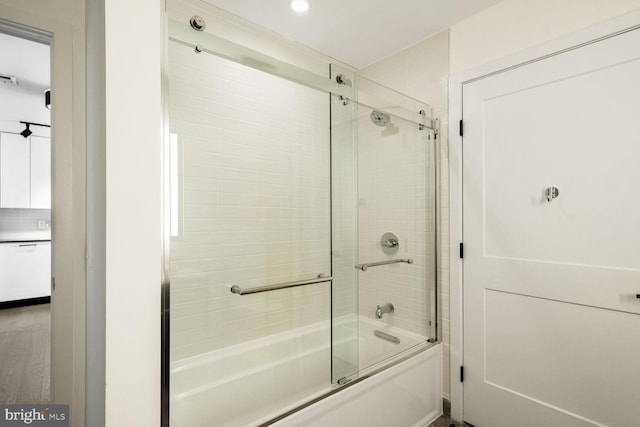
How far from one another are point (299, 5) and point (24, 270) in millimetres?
4701

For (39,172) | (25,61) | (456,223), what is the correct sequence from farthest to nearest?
(39,172) → (25,61) → (456,223)

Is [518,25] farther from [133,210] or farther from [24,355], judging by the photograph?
[24,355]

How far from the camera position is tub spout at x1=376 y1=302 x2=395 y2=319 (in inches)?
71.6

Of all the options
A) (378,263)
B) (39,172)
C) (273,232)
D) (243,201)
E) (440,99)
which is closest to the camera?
(243,201)

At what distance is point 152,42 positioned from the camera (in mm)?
895

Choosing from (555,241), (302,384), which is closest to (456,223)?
(555,241)

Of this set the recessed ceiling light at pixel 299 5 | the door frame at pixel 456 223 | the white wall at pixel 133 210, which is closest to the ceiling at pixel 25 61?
the recessed ceiling light at pixel 299 5

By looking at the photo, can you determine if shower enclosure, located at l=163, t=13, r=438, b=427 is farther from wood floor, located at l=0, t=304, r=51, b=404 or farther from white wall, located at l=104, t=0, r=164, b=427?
wood floor, located at l=0, t=304, r=51, b=404

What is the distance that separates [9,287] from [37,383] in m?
2.52

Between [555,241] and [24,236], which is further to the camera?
[24,236]

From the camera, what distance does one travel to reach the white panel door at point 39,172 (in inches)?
153

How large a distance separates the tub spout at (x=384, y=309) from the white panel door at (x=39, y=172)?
474cm

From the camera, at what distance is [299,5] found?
181 centimetres

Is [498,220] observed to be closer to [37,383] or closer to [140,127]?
[140,127]
